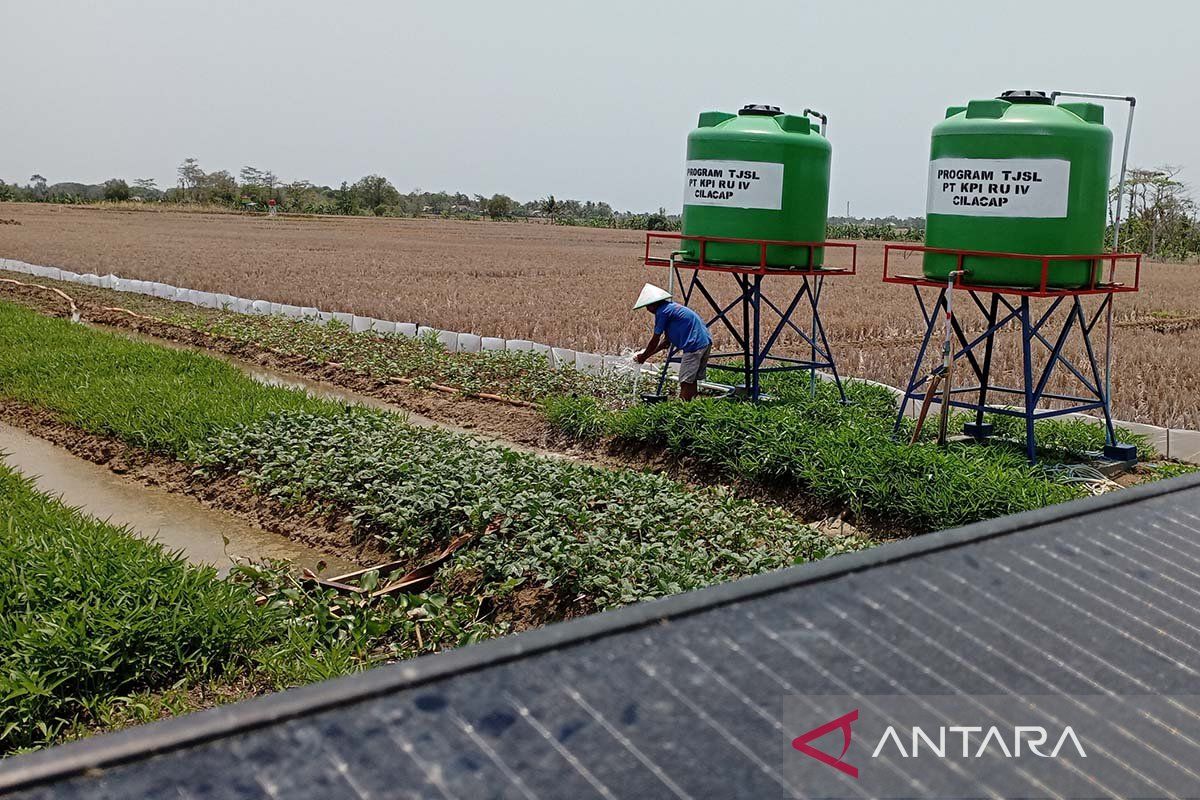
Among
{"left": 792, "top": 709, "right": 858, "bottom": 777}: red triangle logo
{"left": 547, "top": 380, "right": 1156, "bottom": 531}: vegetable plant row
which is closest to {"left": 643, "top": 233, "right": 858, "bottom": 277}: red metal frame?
{"left": 547, "top": 380, "right": 1156, "bottom": 531}: vegetable plant row

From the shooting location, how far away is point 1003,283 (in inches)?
340

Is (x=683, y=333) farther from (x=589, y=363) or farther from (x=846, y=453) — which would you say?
(x=846, y=453)

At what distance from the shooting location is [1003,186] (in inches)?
332

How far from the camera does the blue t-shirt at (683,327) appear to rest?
33.5 feet

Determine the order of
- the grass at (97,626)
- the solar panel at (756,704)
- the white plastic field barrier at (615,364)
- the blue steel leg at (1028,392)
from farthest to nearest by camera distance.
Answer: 1. the white plastic field barrier at (615,364)
2. the blue steel leg at (1028,392)
3. the grass at (97,626)
4. the solar panel at (756,704)

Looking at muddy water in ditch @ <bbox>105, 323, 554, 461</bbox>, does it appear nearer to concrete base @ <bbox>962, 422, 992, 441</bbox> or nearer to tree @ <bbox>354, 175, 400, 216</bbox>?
concrete base @ <bbox>962, 422, 992, 441</bbox>

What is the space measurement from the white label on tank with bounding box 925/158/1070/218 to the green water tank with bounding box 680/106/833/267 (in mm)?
1656

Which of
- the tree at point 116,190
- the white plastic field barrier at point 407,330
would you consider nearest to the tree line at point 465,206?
the tree at point 116,190

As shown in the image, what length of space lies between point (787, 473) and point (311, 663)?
14.2 feet

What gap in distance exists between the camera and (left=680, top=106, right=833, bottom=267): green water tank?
33.0ft

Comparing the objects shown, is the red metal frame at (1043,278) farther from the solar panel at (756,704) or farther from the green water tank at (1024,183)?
the solar panel at (756,704)

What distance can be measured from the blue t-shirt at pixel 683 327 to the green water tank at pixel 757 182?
669 mm

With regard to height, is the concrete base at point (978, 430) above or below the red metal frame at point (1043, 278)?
below

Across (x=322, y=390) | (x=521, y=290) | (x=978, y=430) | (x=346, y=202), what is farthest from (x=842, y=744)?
(x=346, y=202)
